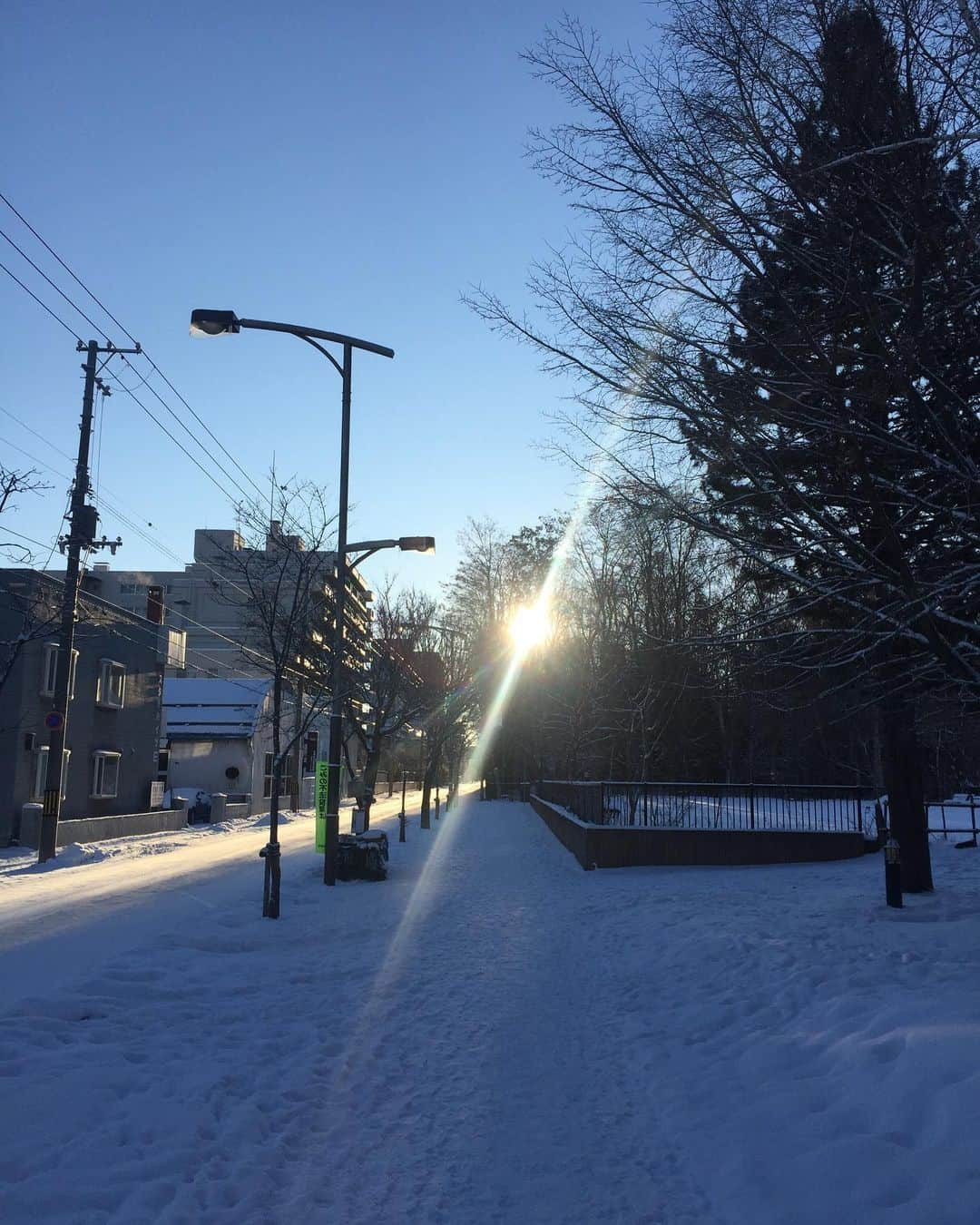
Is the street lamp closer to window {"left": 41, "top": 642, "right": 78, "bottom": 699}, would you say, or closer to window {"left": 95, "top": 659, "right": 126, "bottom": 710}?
window {"left": 41, "top": 642, "right": 78, "bottom": 699}

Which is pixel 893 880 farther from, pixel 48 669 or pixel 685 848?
pixel 48 669

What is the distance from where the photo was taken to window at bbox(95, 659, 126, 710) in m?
29.4

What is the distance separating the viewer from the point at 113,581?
92.9m

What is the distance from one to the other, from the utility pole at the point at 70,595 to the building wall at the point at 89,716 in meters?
0.71

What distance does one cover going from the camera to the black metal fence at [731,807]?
63.8 ft

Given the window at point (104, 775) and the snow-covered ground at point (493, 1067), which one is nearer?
the snow-covered ground at point (493, 1067)

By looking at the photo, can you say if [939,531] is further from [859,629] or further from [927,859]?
[927,859]

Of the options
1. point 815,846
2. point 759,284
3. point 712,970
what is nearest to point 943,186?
point 759,284

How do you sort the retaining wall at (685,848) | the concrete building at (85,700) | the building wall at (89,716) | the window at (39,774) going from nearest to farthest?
the retaining wall at (685,848) → the concrete building at (85,700) → the building wall at (89,716) → the window at (39,774)

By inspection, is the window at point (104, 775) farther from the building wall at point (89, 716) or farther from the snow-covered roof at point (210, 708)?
the snow-covered roof at point (210, 708)

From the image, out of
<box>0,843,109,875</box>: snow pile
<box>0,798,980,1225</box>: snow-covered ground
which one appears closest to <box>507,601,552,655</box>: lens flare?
<box>0,843,109,875</box>: snow pile

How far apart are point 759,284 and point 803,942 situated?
6.51 m

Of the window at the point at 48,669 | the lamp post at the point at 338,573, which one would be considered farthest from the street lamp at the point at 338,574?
the window at the point at 48,669

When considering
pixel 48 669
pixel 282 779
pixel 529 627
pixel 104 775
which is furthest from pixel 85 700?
pixel 282 779
